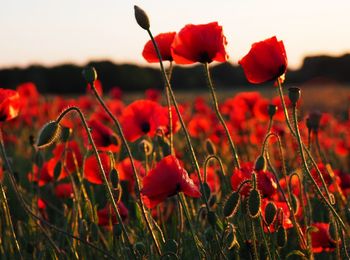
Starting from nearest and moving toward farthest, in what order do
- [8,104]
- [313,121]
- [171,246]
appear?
1. [171,246]
2. [8,104]
3. [313,121]

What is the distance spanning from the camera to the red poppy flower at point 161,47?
222cm

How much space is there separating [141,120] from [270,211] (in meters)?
0.90

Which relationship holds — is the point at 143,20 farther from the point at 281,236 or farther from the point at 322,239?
the point at 322,239

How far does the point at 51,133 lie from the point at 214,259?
0.56m

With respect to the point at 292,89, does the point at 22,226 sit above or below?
below

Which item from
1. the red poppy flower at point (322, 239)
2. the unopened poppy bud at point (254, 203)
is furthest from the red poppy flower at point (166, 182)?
the red poppy flower at point (322, 239)

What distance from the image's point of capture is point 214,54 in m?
2.02

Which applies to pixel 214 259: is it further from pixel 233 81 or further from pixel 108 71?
pixel 233 81

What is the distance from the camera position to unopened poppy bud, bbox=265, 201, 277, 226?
1843 millimetres

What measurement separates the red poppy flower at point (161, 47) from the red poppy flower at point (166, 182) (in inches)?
22.8

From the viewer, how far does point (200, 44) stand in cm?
201

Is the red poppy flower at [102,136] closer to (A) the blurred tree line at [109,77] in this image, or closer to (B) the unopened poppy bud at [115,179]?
(B) the unopened poppy bud at [115,179]

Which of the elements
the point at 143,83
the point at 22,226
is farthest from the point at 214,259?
the point at 143,83

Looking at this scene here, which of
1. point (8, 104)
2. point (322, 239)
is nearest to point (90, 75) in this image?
point (8, 104)
